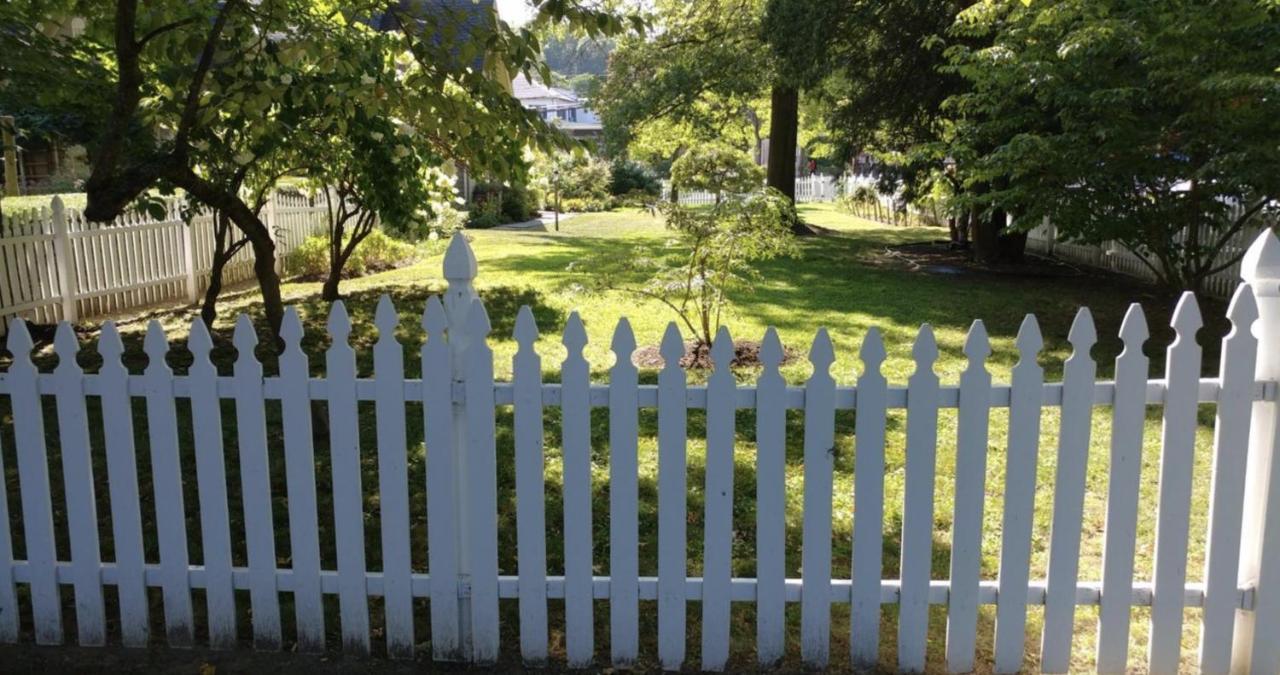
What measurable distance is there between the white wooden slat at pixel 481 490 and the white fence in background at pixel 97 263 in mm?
8342

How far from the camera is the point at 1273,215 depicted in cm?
948

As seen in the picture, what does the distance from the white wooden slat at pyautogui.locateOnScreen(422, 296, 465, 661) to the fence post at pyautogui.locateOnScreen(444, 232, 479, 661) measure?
17mm

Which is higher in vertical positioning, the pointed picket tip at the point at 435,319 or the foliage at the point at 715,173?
the foliage at the point at 715,173

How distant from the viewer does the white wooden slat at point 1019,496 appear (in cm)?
320

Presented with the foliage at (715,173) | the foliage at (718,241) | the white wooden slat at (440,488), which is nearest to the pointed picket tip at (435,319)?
the white wooden slat at (440,488)

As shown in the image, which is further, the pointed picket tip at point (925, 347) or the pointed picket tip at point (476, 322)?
the pointed picket tip at point (476, 322)

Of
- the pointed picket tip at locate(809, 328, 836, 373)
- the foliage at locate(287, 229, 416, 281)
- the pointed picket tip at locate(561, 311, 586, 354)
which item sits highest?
the pointed picket tip at locate(561, 311, 586, 354)

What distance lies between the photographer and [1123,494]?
3291 mm

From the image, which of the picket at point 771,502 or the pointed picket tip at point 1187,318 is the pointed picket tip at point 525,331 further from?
the pointed picket tip at point 1187,318

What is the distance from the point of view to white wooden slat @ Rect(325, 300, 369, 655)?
339 centimetres

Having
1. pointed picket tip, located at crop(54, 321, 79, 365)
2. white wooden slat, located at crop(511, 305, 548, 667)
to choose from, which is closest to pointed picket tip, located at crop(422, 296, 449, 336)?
white wooden slat, located at crop(511, 305, 548, 667)

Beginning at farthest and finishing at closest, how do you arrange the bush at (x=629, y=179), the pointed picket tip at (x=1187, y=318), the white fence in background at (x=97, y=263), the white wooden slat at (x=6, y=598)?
1. the bush at (x=629, y=179)
2. the white fence in background at (x=97, y=263)
3. the white wooden slat at (x=6, y=598)
4. the pointed picket tip at (x=1187, y=318)

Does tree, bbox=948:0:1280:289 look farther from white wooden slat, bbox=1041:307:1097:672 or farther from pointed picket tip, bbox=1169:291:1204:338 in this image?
white wooden slat, bbox=1041:307:1097:672

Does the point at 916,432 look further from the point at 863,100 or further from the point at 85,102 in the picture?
the point at 863,100
